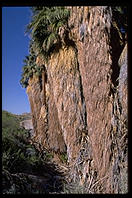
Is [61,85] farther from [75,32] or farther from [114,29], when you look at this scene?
[114,29]

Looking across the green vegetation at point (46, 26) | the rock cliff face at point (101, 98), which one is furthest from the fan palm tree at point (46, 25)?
the rock cliff face at point (101, 98)

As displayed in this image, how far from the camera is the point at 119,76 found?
524cm

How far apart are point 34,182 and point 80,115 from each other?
2022 millimetres

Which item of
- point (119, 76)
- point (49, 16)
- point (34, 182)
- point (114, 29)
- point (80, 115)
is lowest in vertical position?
point (34, 182)

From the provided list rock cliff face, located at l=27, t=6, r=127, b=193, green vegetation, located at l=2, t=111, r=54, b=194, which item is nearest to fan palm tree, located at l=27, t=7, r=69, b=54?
rock cliff face, located at l=27, t=6, r=127, b=193

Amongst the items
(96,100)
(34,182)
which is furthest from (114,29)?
(34,182)

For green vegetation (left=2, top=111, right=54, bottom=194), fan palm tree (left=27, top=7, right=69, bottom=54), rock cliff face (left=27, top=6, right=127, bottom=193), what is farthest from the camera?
fan palm tree (left=27, top=7, right=69, bottom=54)

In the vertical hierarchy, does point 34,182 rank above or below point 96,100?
below

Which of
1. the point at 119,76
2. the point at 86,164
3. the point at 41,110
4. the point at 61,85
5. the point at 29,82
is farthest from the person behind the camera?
the point at 29,82

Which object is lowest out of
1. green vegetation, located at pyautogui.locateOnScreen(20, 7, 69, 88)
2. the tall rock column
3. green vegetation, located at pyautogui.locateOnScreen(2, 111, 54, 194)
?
green vegetation, located at pyautogui.locateOnScreen(2, 111, 54, 194)

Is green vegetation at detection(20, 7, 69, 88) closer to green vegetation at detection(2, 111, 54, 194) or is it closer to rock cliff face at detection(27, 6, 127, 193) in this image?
rock cliff face at detection(27, 6, 127, 193)

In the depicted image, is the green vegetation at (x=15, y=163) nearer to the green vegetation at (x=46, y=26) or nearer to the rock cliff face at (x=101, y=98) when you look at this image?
the rock cliff face at (x=101, y=98)

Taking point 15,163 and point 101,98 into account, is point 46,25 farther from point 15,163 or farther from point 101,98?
point 15,163

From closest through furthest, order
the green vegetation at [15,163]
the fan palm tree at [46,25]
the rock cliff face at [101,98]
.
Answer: the rock cliff face at [101,98]
the green vegetation at [15,163]
the fan palm tree at [46,25]
